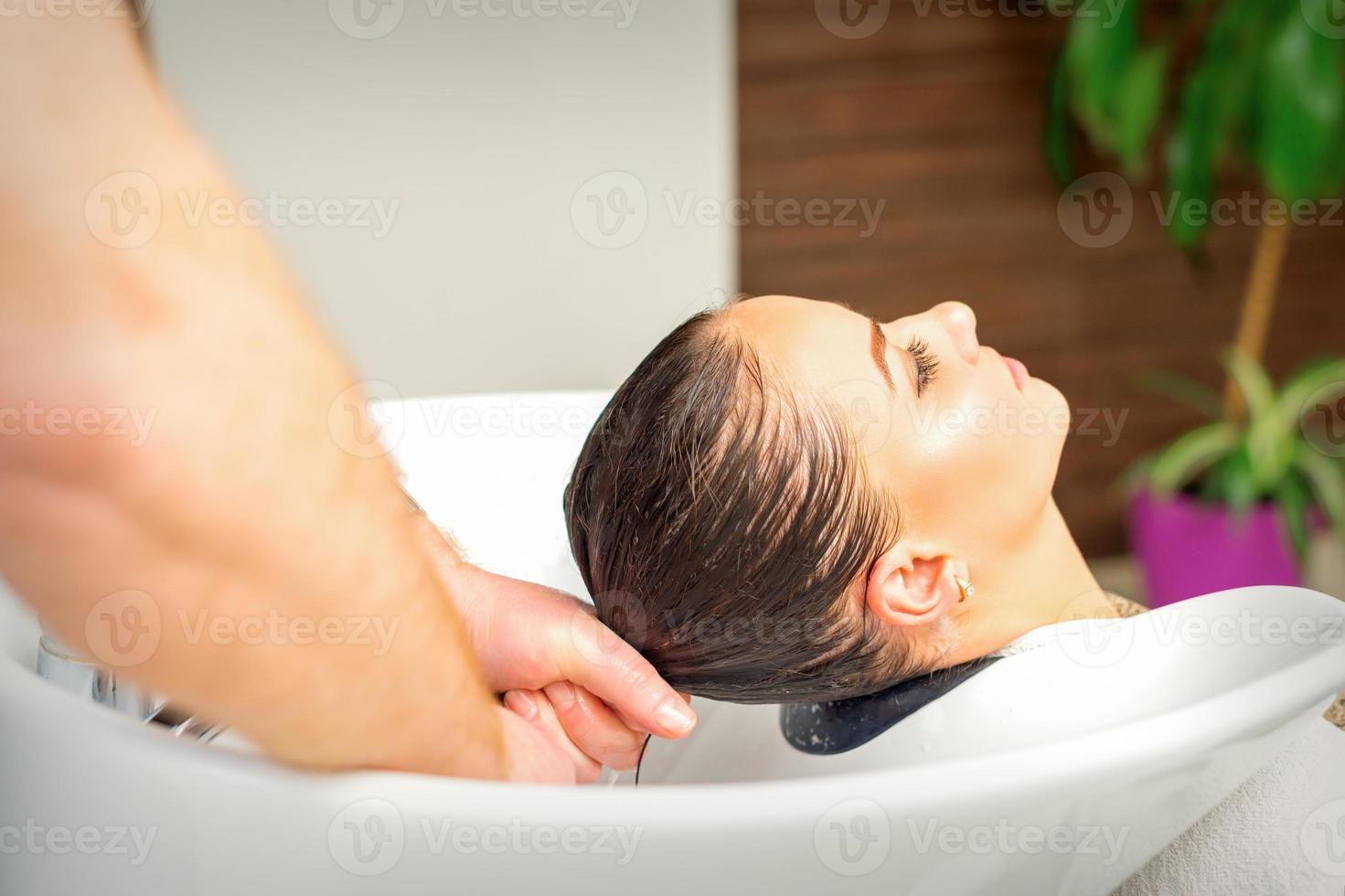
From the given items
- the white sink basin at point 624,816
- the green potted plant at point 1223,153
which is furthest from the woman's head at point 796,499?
the green potted plant at point 1223,153

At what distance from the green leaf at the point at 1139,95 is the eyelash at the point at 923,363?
134 cm

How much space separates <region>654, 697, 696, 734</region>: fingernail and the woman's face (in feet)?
0.65

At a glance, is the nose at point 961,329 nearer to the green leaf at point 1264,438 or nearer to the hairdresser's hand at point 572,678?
the hairdresser's hand at point 572,678

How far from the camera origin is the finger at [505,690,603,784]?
2.55ft

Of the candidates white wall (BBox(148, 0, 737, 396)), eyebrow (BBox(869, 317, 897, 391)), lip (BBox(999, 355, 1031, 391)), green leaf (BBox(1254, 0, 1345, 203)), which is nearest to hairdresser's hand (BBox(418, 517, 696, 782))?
eyebrow (BBox(869, 317, 897, 391))

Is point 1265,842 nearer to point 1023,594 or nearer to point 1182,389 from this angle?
point 1023,594

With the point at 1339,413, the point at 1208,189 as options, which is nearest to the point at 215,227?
the point at 1208,189

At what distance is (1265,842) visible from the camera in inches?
26.1

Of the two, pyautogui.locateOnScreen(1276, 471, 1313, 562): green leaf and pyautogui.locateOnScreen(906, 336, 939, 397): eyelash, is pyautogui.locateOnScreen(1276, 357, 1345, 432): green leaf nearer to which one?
pyautogui.locateOnScreen(1276, 471, 1313, 562): green leaf

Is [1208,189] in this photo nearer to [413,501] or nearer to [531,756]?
[413,501]

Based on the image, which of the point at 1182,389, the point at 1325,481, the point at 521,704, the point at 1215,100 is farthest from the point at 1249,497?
the point at 521,704

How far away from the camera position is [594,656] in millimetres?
789

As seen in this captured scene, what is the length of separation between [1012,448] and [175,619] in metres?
0.60

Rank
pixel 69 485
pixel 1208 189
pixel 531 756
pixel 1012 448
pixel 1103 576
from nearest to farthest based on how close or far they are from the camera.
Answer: pixel 69 485 < pixel 531 756 < pixel 1012 448 < pixel 1208 189 < pixel 1103 576
